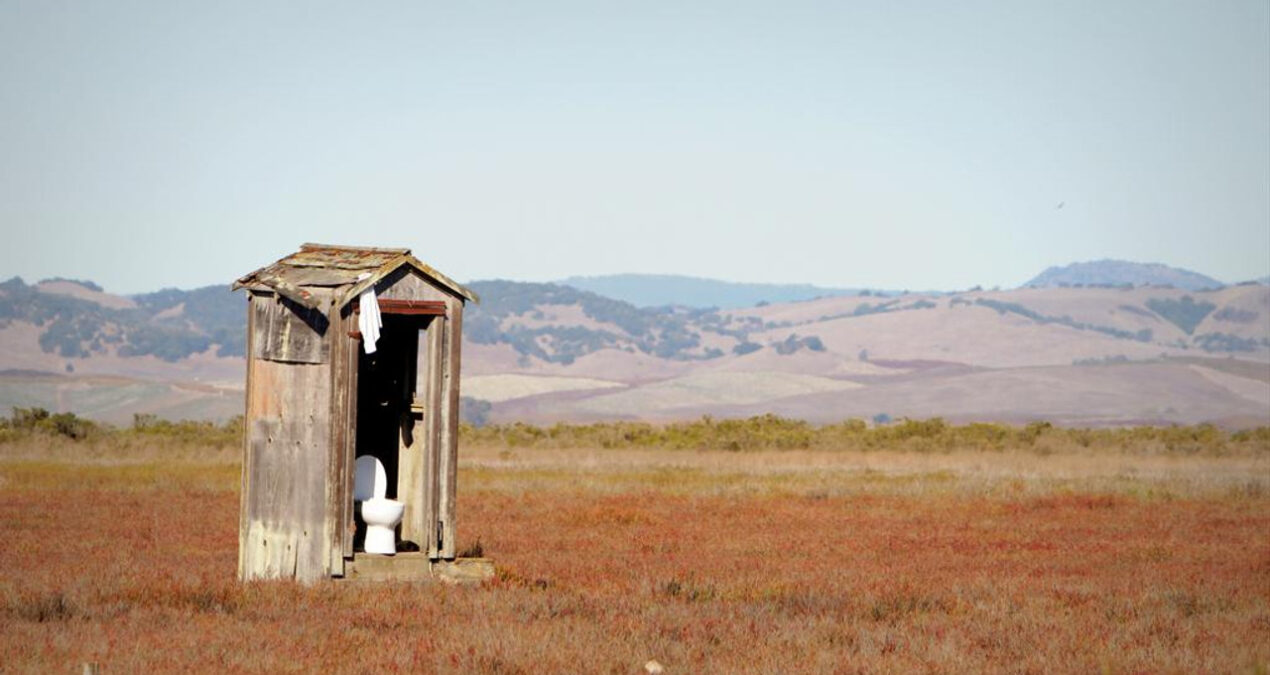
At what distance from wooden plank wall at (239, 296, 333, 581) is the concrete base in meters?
0.38

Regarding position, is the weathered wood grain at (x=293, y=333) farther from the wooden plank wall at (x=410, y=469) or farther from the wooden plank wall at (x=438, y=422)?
the wooden plank wall at (x=410, y=469)

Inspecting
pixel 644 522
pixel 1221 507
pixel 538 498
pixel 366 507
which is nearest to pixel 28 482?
pixel 538 498

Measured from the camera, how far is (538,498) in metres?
28.8

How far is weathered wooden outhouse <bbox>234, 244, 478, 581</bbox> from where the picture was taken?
15727 mm

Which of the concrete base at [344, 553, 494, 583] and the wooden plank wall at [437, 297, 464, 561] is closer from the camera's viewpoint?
the concrete base at [344, 553, 494, 583]

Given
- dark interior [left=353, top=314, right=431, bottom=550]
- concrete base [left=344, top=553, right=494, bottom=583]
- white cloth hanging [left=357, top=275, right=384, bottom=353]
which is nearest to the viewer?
white cloth hanging [left=357, top=275, right=384, bottom=353]

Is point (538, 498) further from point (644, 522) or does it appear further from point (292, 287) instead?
point (292, 287)

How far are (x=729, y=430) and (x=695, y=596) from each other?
44215 mm

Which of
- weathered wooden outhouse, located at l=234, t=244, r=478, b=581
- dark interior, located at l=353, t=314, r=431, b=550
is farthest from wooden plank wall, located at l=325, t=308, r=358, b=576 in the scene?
dark interior, located at l=353, t=314, r=431, b=550

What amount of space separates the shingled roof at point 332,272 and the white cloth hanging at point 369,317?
0.09m

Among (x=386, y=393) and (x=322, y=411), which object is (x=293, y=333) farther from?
(x=386, y=393)

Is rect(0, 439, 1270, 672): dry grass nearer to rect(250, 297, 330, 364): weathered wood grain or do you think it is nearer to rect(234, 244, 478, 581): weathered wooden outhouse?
rect(234, 244, 478, 581): weathered wooden outhouse

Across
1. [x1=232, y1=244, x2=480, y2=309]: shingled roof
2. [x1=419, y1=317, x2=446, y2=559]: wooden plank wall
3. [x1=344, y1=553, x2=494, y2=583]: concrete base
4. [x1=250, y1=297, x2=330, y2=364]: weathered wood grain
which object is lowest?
[x1=344, y1=553, x2=494, y2=583]: concrete base

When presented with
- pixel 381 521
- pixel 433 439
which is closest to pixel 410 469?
pixel 381 521
